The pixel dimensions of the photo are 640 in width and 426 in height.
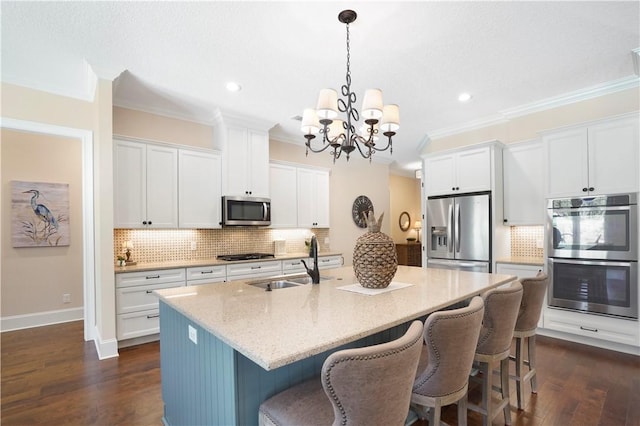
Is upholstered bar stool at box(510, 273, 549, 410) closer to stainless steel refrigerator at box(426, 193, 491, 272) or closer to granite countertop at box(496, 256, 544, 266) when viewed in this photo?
granite countertop at box(496, 256, 544, 266)

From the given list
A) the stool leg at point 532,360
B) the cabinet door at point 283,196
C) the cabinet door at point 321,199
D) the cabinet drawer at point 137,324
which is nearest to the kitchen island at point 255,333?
the stool leg at point 532,360

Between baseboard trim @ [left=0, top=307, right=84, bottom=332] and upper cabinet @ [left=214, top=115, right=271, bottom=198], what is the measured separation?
110 inches

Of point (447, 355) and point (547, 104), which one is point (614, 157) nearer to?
point (547, 104)

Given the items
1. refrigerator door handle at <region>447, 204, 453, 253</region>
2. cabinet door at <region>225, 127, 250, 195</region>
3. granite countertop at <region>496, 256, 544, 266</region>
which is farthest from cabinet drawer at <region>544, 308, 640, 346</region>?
cabinet door at <region>225, 127, 250, 195</region>

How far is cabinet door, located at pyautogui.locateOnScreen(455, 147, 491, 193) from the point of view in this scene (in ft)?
13.9

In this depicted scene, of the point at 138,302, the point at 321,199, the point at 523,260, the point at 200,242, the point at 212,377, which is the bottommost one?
the point at 138,302

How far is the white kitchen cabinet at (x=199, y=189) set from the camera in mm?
4043

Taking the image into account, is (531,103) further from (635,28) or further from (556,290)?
(556,290)

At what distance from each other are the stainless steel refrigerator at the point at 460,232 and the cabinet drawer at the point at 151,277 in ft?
11.3

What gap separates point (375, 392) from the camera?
3.29 feet

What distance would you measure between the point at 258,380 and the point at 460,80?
3483mm

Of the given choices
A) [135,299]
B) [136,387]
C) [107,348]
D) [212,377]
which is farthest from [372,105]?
[107,348]

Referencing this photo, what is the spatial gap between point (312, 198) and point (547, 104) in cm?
351

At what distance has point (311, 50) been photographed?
2832 mm
